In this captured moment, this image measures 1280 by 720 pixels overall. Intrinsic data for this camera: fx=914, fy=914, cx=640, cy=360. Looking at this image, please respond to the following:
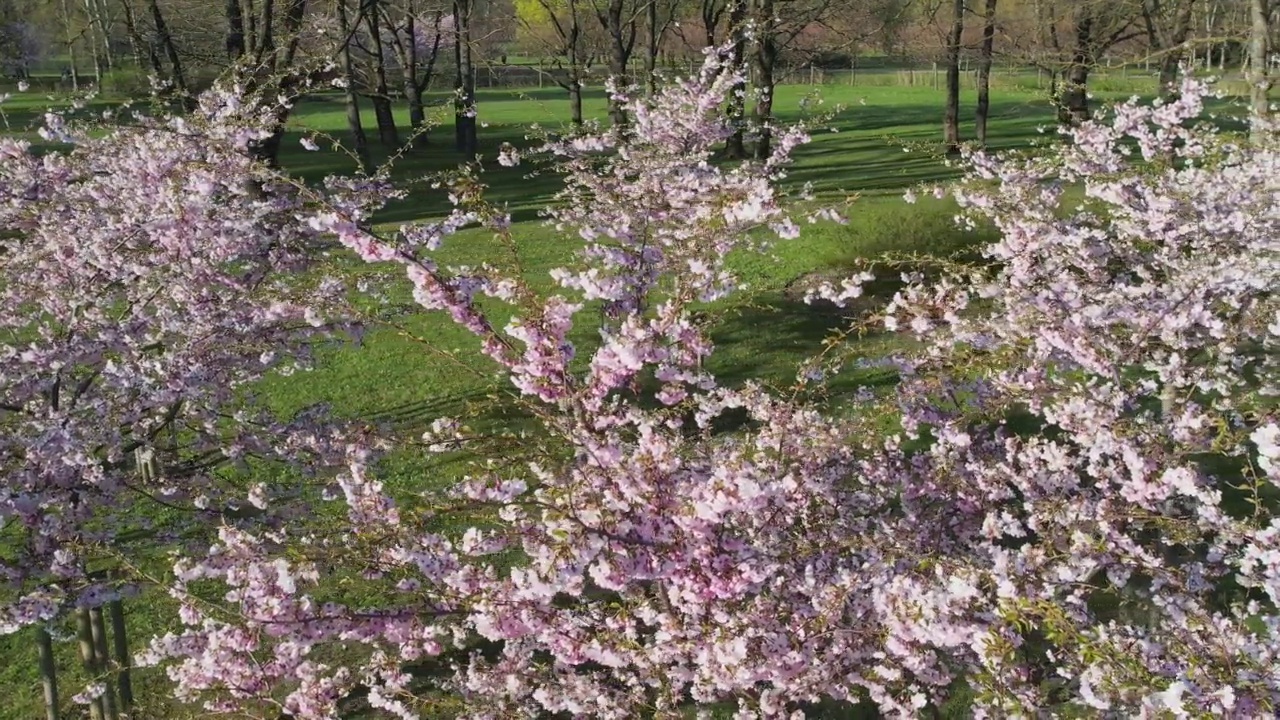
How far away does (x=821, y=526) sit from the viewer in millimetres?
4914

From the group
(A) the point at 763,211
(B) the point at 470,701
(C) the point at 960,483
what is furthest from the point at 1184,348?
(B) the point at 470,701

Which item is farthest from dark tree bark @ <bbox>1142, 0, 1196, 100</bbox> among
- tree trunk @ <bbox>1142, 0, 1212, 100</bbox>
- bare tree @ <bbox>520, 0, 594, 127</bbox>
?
bare tree @ <bbox>520, 0, 594, 127</bbox>

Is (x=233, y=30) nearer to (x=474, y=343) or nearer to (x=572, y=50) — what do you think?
(x=474, y=343)

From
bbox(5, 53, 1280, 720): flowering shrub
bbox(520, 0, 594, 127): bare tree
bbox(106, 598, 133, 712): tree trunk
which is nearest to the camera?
bbox(5, 53, 1280, 720): flowering shrub

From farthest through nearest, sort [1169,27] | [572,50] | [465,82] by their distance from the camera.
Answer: [572,50]
[465,82]
[1169,27]

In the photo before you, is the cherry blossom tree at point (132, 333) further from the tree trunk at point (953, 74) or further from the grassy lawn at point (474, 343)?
the tree trunk at point (953, 74)

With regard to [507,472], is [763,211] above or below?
above

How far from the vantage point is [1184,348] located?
18.4 feet

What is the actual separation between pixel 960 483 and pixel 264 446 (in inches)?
192

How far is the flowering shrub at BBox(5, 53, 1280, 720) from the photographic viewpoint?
3.86m

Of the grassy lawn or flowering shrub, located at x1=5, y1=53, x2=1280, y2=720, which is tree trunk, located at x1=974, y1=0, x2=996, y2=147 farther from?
flowering shrub, located at x1=5, y1=53, x2=1280, y2=720

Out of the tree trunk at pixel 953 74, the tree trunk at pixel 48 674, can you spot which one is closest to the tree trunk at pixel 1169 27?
the tree trunk at pixel 953 74

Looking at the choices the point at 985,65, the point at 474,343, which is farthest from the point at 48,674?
the point at 985,65

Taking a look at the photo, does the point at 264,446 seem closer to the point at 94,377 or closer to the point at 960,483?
the point at 94,377
